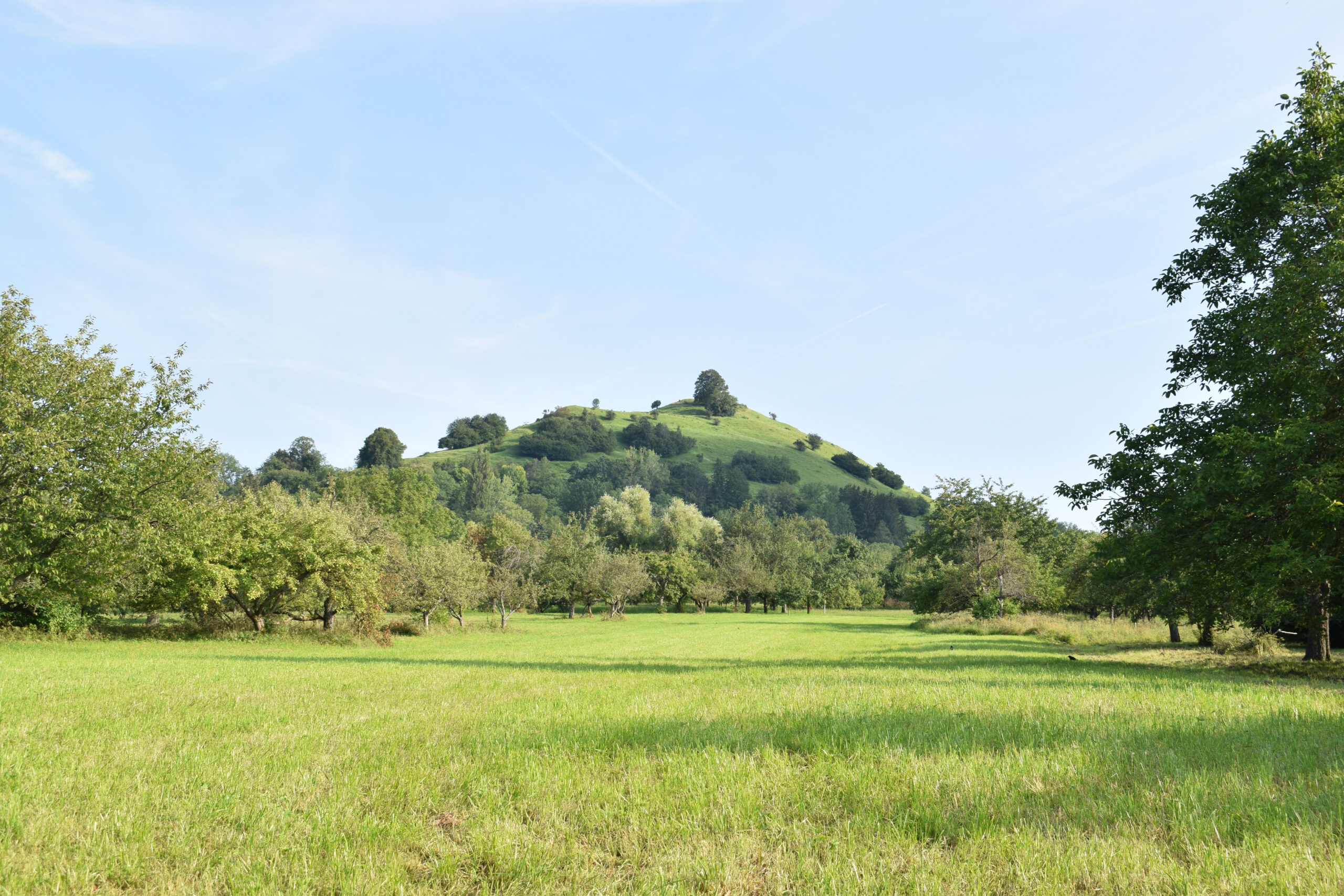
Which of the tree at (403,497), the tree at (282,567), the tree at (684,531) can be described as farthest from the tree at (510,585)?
the tree at (684,531)

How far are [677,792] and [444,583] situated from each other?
38.4m

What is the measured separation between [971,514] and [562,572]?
1389 inches

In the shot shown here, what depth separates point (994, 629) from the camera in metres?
45.4

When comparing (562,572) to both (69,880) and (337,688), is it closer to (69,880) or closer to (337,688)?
(337,688)

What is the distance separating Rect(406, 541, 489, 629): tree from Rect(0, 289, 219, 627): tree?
13.8 meters

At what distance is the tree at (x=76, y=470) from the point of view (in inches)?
1019

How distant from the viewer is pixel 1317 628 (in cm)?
1983

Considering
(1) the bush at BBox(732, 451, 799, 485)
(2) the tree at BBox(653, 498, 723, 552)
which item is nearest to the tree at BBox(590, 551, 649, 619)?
(2) the tree at BBox(653, 498, 723, 552)

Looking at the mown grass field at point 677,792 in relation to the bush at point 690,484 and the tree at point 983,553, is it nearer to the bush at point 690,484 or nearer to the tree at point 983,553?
the tree at point 983,553

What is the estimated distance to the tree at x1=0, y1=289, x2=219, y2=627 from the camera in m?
25.9

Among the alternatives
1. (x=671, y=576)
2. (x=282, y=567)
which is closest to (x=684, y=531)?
(x=671, y=576)

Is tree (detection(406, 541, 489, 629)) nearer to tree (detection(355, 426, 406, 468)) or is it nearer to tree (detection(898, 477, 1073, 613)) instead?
tree (detection(898, 477, 1073, 613))

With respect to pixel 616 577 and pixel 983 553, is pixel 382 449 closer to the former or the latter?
pixel 616 577

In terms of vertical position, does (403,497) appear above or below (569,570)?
above
